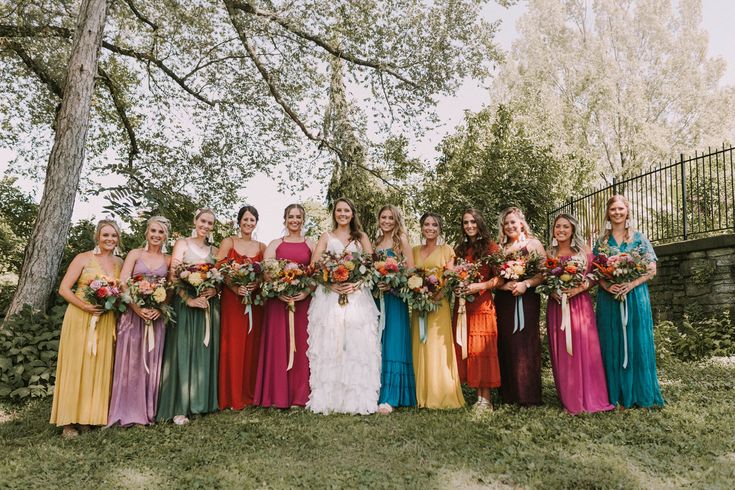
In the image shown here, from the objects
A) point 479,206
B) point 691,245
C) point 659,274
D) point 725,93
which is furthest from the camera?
point 725,93

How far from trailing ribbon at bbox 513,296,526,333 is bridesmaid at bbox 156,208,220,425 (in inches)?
139

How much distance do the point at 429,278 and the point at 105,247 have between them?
12.5 ft

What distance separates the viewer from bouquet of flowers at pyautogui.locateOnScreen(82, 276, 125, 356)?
5945mm

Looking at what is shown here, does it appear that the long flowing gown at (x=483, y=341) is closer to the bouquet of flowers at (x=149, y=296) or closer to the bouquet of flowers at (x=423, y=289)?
the bouquet of flowers at (x=423, y=289)

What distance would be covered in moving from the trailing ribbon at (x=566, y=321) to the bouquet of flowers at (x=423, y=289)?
53.6 inches

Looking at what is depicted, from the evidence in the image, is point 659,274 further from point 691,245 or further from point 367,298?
point 367,298

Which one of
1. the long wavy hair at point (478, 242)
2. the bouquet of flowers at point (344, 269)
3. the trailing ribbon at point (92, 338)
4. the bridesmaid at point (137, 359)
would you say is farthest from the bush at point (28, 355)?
the long wavy hair at point (478, 242)

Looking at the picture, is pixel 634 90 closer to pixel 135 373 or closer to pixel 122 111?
pixel 122 111

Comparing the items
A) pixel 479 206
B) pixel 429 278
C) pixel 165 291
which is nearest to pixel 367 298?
pixel 429 278

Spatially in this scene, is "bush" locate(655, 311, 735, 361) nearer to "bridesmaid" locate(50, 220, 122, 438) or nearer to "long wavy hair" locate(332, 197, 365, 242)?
"long wavy hair" locate(332, 197, 365, 242)

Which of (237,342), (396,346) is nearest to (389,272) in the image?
(396,346)

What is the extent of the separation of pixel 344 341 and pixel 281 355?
823mm

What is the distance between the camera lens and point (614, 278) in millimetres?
6090

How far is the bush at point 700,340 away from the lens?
903 cm
